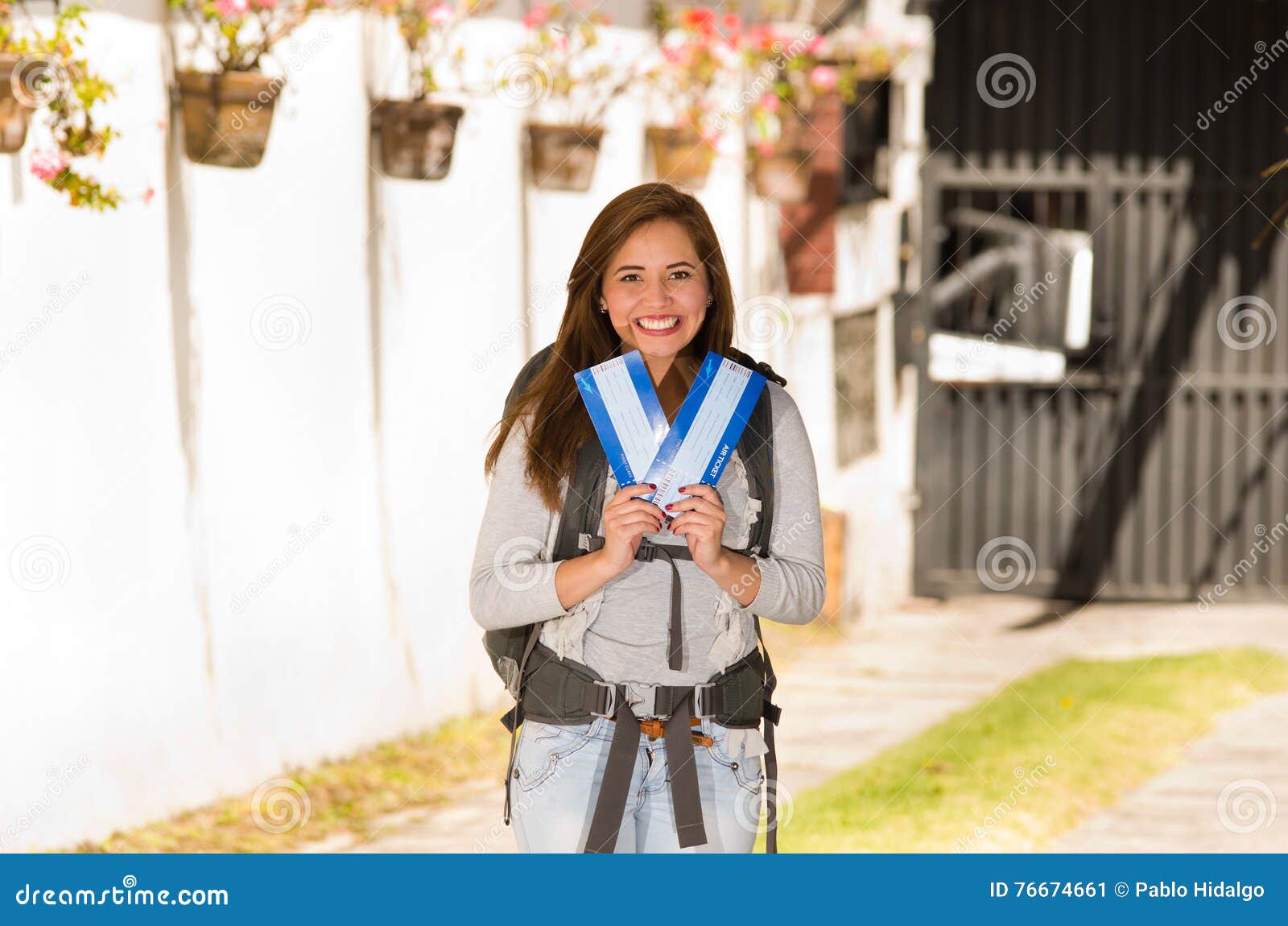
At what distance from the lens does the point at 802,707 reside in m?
5.86

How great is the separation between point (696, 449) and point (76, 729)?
8.12 feet

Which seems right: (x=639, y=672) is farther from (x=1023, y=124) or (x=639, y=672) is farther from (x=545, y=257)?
(x=1023, y=124)

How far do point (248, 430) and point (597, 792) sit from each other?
267 centimetres

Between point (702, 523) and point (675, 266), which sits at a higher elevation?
point (675, 266)

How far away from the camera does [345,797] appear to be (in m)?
4.63

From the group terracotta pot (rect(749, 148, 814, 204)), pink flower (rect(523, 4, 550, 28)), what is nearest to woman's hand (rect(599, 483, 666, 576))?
pink flower (rect(523, 4, 550, 28))

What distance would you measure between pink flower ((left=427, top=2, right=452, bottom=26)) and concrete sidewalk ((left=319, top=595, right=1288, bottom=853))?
93.6 inches

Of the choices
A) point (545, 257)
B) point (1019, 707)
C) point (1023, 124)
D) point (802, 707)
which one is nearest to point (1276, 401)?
point (1023, 124)

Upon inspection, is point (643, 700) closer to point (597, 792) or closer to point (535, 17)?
point (597, 792)

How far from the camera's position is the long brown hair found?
6.91ft

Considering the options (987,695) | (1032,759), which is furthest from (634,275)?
(987,695)

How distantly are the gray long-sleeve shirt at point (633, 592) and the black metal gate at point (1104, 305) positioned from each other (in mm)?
5293

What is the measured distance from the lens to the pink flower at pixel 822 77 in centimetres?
640

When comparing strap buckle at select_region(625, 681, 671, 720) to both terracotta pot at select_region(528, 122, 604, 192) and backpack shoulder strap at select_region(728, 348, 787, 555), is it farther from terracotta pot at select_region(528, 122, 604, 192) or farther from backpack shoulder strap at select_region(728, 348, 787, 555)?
terracotta pot at select_region(528, 122, 604, 192)
